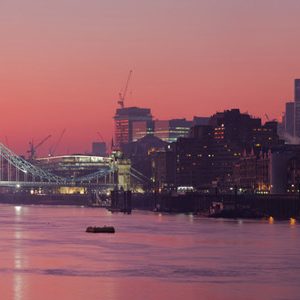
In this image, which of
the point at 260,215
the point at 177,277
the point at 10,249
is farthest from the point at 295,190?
the point at 177,277

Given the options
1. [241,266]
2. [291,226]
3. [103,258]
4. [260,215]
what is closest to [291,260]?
[241,266]

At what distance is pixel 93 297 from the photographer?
58094mm

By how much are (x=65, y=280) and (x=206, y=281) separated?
7396mm

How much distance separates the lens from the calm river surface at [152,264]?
6034 centimetres

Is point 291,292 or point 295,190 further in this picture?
point 295,190

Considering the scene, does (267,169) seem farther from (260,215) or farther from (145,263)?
(145,263)

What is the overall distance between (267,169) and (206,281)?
130 metres

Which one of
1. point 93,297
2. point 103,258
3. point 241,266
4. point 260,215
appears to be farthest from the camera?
point 260,215

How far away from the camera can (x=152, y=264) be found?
7375 cm

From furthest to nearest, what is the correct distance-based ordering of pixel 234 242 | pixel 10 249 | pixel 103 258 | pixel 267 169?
1. pixel 267 169
2. pixel 234 242
3. pixel 10 249
4. pixel 103 258

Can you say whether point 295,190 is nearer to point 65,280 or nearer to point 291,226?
point 291,226

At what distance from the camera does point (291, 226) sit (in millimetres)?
117688

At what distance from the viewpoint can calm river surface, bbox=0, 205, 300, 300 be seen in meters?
60.3

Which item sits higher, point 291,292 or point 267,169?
point 267,169
